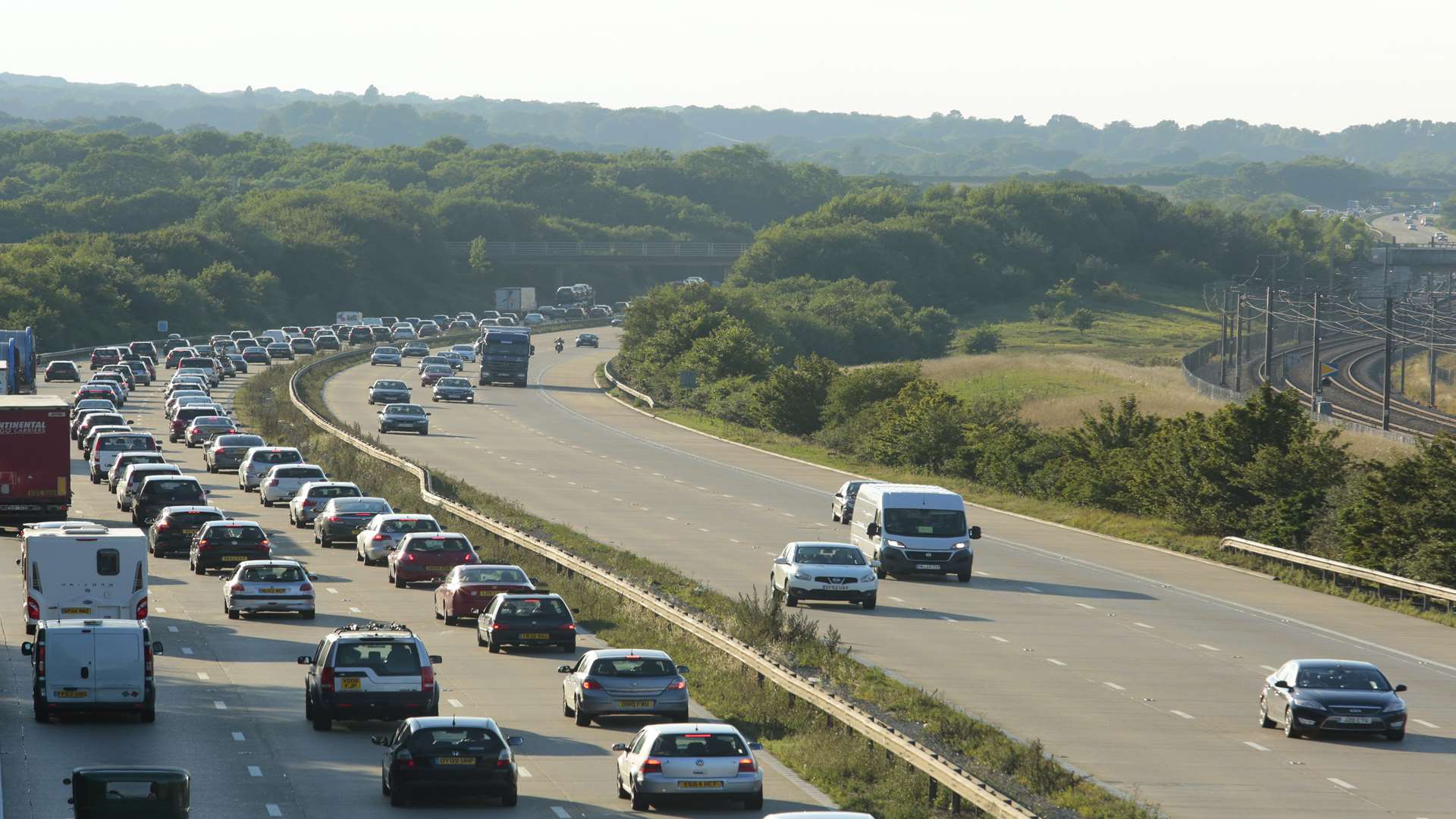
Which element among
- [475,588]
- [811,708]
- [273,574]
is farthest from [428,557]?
[811,708]

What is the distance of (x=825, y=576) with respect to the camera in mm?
39719

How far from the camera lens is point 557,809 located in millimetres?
22469

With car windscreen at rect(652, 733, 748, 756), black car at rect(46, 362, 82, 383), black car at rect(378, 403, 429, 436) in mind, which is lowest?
black car at rect(46, 362, 82, 383)

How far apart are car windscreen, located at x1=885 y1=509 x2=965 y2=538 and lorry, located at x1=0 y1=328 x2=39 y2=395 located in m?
37.5

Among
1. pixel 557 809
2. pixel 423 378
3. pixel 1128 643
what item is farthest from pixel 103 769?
pixel 423 378

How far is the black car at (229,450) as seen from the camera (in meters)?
66.2

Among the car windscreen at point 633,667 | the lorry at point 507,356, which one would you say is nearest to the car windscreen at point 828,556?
the car windscreen at point 633,667

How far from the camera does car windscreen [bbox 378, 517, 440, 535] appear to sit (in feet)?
150

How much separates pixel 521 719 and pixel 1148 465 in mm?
33193

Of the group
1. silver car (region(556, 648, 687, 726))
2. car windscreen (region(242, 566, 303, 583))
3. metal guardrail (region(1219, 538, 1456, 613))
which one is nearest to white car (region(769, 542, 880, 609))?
car windscreen (region(242, 566, 303, 583))

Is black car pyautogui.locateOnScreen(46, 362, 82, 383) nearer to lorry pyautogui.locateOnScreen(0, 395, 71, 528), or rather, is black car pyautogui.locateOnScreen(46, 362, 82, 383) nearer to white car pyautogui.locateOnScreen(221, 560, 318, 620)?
lorry pyautogui.locateOnScreen(0, 395, 71, 528)

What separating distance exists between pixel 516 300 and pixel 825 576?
159m

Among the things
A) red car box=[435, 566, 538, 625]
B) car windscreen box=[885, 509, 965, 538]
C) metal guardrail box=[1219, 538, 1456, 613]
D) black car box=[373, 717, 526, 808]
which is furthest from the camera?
car windscreen box=[885, 509, 965, 538]

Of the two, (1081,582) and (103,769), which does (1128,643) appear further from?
(103,769)
